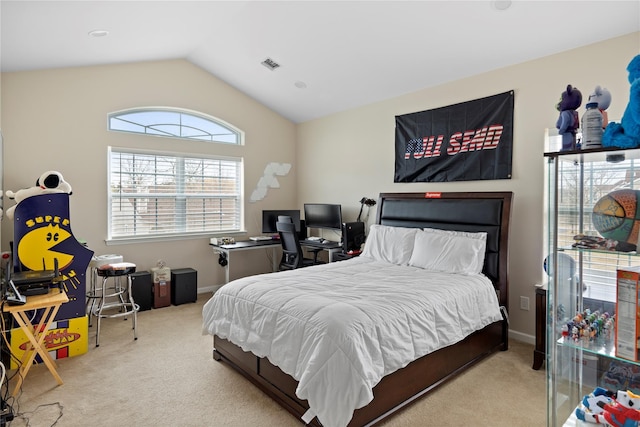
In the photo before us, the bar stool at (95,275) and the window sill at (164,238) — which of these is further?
the window sill at (164,238)

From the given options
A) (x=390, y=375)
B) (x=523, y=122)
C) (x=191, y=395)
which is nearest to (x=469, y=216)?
(x=523, y=122)

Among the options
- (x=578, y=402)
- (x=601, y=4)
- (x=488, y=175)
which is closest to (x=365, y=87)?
(x=488, y=175)

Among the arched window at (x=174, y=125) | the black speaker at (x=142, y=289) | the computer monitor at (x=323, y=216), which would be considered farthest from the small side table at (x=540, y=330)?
the arched window at (x=174, y=125)

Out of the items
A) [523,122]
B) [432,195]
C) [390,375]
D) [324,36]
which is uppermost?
[324,36]

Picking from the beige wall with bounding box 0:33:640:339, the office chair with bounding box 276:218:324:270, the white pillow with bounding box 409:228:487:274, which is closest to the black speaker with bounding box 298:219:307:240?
the beige wall with bounding box 0:33:640:339

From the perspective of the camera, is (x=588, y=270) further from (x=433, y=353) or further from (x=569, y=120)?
(x=433, y=353)

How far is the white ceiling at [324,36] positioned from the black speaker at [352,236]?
1.69 meters

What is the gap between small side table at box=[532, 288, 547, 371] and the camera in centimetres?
292

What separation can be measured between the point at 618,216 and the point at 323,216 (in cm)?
403

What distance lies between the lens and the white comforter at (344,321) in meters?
1.93

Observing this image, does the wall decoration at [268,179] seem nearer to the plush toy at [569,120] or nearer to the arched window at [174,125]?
the arched window at [174,125]

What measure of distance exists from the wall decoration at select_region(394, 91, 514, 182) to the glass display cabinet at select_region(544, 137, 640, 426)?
7.13 feet

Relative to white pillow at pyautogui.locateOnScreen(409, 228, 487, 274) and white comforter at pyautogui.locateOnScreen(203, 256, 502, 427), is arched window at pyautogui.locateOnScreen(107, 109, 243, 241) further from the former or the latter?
white pillow at pyautogui.locateOnScreen(409, 228, 487, 274)

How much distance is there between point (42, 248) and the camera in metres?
3.10
